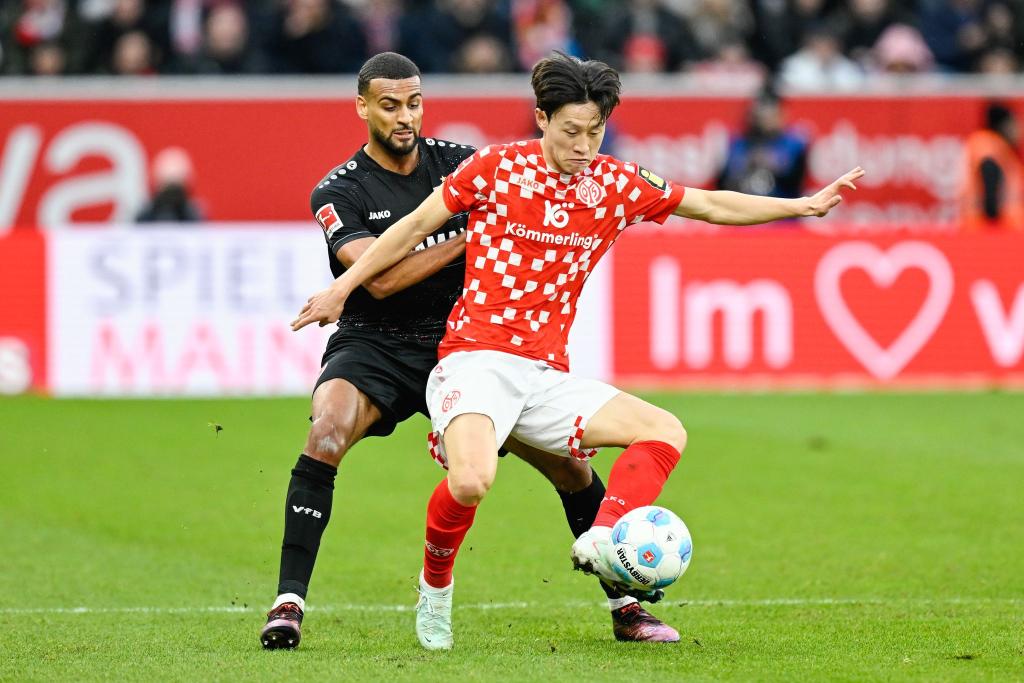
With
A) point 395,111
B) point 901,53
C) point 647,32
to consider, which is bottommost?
point 395,111

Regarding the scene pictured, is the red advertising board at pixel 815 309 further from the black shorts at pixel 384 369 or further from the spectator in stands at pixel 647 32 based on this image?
the black shorts at pixel 384 369

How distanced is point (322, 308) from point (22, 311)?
8989mm

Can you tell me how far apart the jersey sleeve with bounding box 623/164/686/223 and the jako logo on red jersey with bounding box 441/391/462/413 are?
917 millimetres

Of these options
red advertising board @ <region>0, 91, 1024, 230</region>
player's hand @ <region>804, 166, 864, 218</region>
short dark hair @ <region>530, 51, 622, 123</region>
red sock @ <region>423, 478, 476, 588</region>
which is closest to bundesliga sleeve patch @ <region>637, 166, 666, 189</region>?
short dark hair @ <region>530, 51, 622, 123</region>

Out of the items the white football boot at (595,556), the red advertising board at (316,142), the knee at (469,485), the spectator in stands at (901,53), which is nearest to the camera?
the white football boot at (595,556)

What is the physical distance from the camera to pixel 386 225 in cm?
Answer: 678

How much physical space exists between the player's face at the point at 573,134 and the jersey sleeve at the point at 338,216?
91 centimetres

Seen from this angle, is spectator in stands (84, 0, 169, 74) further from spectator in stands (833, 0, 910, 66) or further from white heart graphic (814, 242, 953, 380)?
spectator in stands (833, 0, 910, 66)

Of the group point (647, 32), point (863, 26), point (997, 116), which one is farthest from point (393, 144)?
point (863, 26)

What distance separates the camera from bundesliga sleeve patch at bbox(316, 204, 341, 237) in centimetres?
659

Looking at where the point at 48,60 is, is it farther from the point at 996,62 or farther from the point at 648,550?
the point at 648,550

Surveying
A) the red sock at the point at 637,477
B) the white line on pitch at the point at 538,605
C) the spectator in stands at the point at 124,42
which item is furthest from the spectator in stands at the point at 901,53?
the red sock at the point at 637,477

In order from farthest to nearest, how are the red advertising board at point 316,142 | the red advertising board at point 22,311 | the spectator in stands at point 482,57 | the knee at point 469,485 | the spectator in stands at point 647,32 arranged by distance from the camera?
1. the spectator in stands at point 647,32
2. the spectator in stands at point 482,57
3. the red advertising board at point 316,142
4. the red advertising board at point 22,311
5. the knee at point 469,485

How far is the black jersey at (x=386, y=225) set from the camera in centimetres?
667
